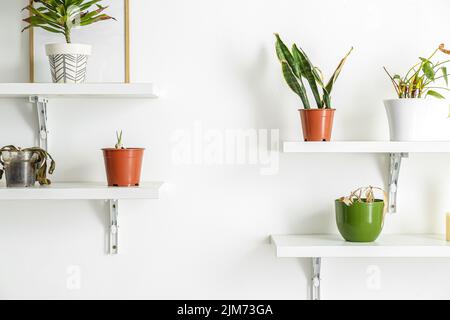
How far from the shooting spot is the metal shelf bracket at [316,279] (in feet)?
5.08

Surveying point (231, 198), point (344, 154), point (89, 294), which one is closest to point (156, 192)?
point (231, 198)

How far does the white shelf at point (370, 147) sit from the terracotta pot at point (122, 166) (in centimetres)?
37

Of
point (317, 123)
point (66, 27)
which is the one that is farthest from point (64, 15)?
point (317, 123)

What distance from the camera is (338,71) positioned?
57.0 inches

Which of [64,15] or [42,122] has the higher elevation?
[64,15]

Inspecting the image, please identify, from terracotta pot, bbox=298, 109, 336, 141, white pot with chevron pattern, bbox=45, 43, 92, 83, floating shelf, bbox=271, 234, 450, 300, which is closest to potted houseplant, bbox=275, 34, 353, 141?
terracotta pot, bbox=298, 109, 336, 141

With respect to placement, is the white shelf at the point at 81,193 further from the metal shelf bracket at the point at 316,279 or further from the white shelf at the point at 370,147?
the metal shelf bracket at the point at 316,279

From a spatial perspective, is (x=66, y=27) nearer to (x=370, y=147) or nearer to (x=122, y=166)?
(x=122, y=166)

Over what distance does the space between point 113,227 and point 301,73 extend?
2.09 ft

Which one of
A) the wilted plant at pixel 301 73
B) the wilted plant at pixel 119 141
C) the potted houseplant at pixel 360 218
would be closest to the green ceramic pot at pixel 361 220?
the potted houseplant at pixel 360 218

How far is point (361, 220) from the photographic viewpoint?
143cm

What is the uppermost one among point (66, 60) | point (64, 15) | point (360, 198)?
point (64, 15)

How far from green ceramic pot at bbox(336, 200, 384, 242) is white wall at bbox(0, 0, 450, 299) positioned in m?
0.13
